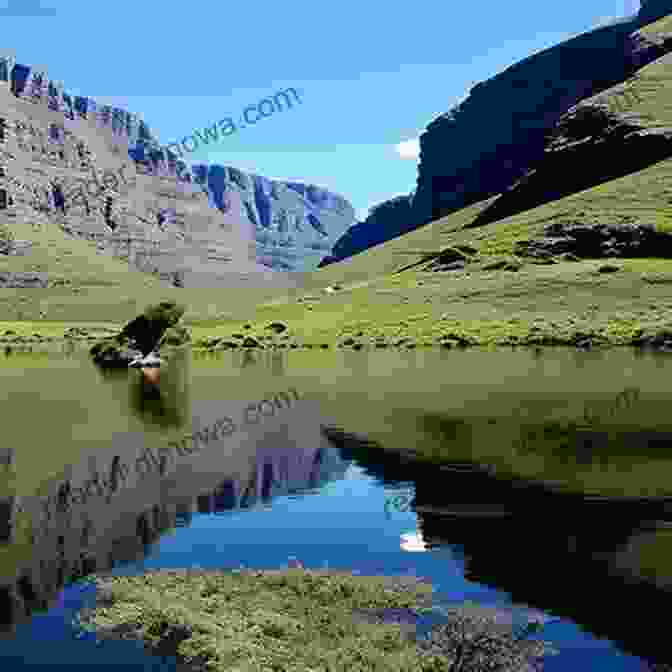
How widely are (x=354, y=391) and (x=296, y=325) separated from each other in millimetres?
101726

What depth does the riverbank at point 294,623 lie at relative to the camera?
60.7 feet

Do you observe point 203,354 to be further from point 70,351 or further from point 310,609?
point 310,609

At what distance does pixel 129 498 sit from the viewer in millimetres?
36062

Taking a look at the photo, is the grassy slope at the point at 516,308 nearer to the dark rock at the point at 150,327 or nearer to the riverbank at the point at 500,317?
the riverbank at the point at 500,317

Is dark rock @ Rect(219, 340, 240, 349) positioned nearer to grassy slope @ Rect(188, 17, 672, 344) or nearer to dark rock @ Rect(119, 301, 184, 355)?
grassy slope @ Rect(188, 17, 672, 344)

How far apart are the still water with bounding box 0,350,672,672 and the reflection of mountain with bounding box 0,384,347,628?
0.12 metres

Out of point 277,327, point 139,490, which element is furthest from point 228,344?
point 139,490

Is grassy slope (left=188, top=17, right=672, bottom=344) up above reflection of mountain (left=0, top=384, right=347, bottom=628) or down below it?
above

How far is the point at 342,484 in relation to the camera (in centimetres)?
3866


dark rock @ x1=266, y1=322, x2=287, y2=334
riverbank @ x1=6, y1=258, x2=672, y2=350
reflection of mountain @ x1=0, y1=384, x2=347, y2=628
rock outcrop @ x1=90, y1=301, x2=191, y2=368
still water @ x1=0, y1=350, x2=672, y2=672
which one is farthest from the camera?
dark rock @ x1=266, y1=322, x2=287, y2=334

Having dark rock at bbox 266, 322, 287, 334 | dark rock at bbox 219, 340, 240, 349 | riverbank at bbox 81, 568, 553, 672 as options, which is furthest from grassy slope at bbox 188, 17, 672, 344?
riverbank at bbox 81, 568, 553, 672

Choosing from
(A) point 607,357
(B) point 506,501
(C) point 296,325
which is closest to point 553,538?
(B) point 506,501

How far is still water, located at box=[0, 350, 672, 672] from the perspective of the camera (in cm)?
2228

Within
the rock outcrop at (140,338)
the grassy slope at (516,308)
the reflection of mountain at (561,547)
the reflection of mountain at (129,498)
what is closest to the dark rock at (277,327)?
the grassy slope at (516,308)
